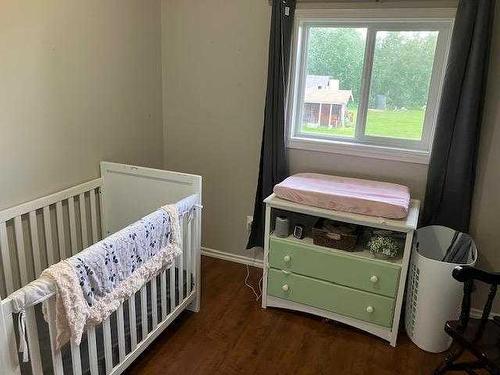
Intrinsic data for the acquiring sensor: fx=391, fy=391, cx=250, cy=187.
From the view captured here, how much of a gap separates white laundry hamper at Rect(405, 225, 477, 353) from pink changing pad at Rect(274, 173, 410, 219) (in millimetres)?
315

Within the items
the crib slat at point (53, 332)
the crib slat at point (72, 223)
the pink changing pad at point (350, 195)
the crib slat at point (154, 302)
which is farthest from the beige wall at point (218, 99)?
the crib slat at point (53, 332)

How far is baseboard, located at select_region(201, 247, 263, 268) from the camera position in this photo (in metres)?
3.00

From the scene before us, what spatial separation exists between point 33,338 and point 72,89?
136 cm

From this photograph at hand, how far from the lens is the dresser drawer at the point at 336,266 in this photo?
211 centimetres

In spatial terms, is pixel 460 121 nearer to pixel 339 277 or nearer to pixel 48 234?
pixel 339 277

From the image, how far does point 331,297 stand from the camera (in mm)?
2271

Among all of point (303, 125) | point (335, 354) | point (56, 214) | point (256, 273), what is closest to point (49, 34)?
point (56, 214)

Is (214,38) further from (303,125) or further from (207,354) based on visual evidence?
(207,354)

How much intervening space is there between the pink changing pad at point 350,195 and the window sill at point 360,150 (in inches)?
7.1

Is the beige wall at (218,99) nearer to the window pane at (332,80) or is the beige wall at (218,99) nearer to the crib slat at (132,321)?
the window pane at (332,80)

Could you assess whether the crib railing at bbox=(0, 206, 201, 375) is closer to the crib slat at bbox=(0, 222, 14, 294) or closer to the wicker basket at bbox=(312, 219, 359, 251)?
the crib slat at bbox=(0, 222, 14, 294)

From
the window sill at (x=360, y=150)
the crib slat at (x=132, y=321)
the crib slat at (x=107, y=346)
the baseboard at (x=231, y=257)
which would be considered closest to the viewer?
the crib slat at (x=107, y=346)

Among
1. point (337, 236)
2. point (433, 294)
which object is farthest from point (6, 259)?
point (433, 294)

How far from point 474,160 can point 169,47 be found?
2100 millimetres
